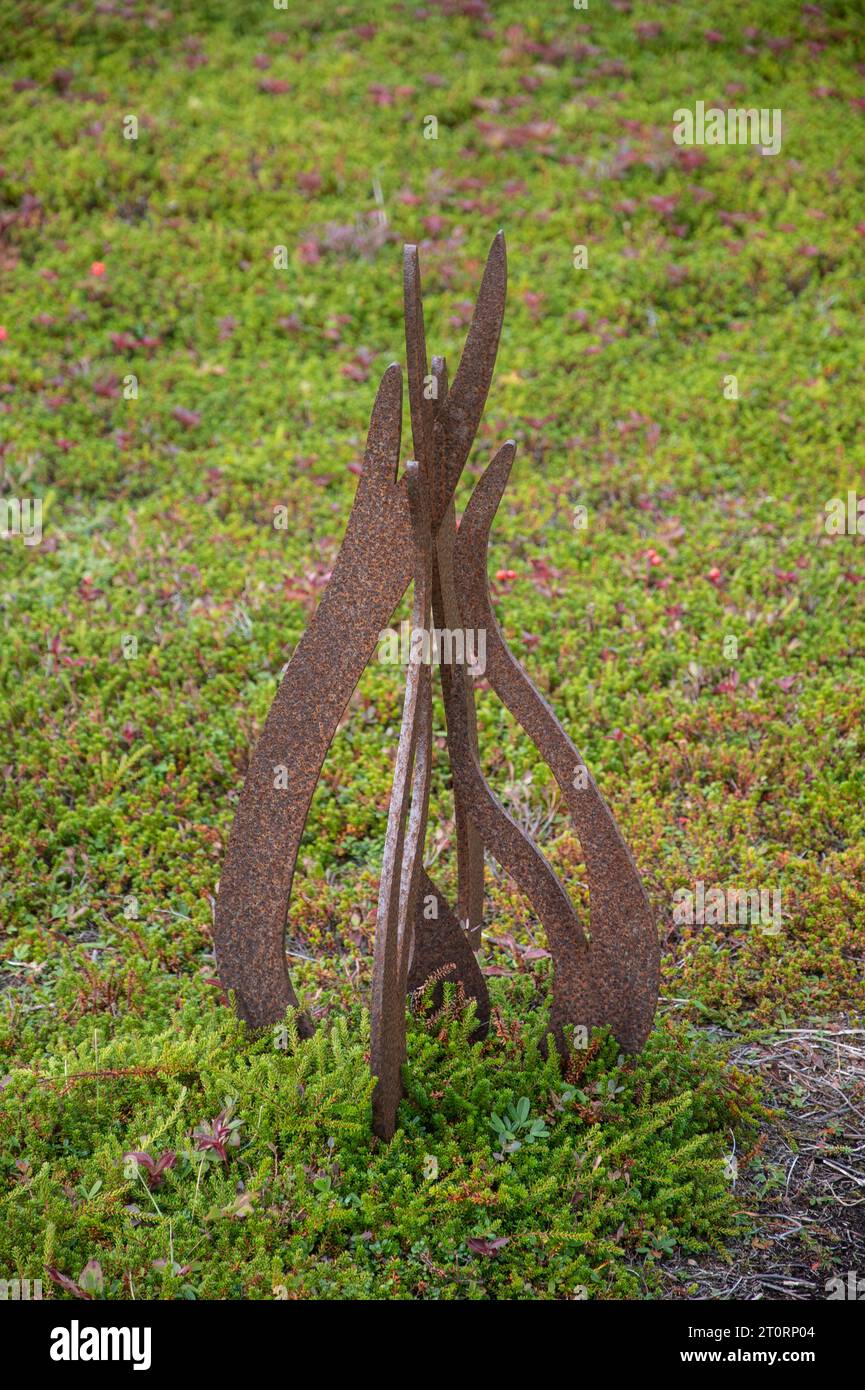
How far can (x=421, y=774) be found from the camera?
3.74m

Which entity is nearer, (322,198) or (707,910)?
(707,910)

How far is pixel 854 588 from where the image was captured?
6875 mm

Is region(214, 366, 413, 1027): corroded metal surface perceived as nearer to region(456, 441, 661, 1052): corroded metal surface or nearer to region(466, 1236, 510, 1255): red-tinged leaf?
region(456, 441, 661, 1052): corroded metal surface

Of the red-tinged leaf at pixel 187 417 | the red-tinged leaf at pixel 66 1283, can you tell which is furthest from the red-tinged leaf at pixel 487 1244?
the red-tinged leaf at pixel 187 417

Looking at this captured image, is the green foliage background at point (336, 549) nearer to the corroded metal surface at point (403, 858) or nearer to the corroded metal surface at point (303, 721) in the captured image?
the corroded metal surface at point (403, 858)

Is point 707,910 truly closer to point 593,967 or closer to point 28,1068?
point 593,967

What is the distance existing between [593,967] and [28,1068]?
192 cm

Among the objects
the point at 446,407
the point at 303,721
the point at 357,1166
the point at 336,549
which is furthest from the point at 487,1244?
Result: the point at 336,549

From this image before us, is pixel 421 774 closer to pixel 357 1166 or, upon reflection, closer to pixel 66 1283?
pixel 357 1166

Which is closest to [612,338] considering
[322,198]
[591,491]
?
[591,491]

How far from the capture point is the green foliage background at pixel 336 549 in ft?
12.3

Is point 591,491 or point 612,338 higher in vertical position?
point 612,338

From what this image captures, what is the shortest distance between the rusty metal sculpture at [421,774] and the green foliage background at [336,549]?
23 centimetres

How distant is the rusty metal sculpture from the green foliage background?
0.77ft
